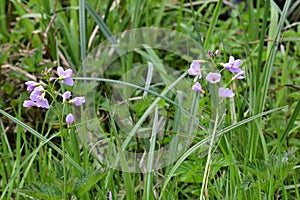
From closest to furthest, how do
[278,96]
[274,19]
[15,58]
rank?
[278,96], [274,19], [15,58]

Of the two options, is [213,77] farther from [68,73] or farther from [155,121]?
[68,73]

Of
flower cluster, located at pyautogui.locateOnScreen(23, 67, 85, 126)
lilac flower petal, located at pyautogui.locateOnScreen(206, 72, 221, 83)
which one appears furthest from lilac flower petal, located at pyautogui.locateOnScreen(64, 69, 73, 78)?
lilac flower petal, located at pyautogui.locateOnScreen(206, 72, 221, 83)

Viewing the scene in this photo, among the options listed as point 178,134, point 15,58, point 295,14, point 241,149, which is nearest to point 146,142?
point 178,134

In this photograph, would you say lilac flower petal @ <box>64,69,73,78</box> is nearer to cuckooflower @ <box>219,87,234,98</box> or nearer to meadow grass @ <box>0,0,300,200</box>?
meadow grass @ <box>0,0,300,200</box>

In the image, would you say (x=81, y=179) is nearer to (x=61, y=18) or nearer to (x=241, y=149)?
(x=241, y=149)

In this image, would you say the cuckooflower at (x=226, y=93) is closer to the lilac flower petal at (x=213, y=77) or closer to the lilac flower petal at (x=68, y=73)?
the lilac flower petal at (x=213, y=77)

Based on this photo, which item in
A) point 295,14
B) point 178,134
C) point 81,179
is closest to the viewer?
point 81,179

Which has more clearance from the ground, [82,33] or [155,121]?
[82,33]

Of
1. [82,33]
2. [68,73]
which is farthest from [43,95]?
[82,33]
